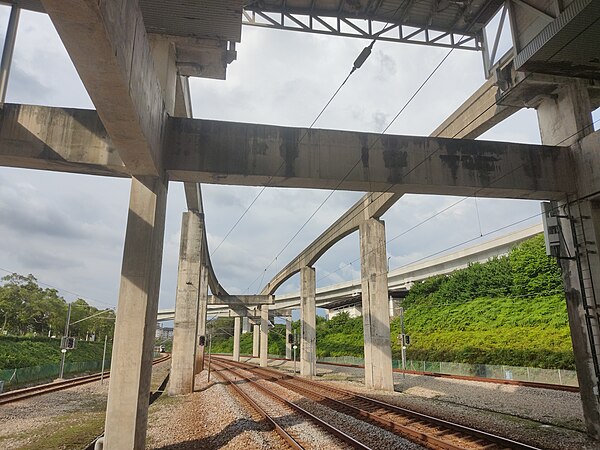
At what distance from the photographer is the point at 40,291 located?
55.6m

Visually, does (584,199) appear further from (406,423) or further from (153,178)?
(153,178)

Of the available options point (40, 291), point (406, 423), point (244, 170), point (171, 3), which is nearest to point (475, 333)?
point (406, 423)

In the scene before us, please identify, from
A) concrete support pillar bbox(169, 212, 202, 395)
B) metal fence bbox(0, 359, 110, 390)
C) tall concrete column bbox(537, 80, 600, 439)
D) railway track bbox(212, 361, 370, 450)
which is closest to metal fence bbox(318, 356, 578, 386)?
tall concrete column bbox(537, 80, 600, 439)

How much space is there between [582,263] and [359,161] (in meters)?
6.62

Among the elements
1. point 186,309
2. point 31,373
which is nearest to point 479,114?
point 186,309

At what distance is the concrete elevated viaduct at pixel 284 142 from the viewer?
8.85 metres

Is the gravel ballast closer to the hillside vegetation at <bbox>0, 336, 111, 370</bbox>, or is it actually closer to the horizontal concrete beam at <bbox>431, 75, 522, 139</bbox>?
the horizontal concrete beam at <bbox>431, 75, 522, 139</bbox>

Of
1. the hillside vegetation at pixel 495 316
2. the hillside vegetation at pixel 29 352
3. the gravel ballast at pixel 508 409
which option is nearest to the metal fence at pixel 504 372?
the hillside vegetation at pixel 495 316

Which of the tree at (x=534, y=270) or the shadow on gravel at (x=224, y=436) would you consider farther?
the tree at (x=534, y=270)

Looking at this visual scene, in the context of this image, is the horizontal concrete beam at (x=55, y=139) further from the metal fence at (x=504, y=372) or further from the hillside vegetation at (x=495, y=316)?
the hillside vegetation at (x=495, y=316)

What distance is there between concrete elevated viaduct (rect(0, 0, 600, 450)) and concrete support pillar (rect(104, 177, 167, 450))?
3 cm

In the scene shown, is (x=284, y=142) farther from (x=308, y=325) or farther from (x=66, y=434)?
(x=308, y=325)

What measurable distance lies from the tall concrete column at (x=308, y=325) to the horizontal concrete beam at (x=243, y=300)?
17767 mm

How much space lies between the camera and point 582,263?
1168 cm
